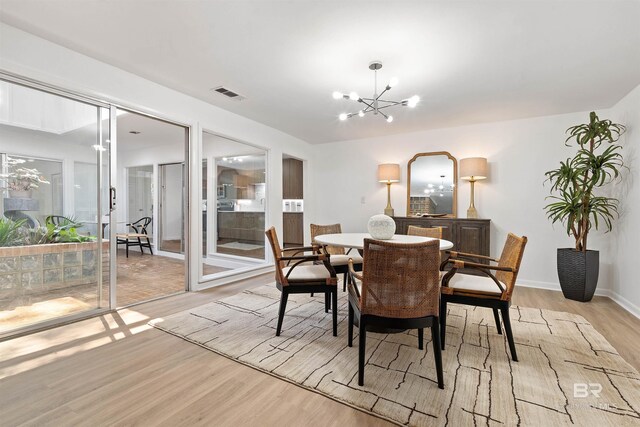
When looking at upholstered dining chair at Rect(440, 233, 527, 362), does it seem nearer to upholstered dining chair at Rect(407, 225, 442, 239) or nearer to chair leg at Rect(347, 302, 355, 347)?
chair leg at Rect(347, 302, 355, 347)

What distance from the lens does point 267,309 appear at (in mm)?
3127

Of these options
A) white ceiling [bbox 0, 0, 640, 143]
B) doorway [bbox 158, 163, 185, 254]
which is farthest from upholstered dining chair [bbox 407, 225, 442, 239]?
doorway [bbox 158, 163, 185, 254]

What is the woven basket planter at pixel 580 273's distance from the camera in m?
3.48

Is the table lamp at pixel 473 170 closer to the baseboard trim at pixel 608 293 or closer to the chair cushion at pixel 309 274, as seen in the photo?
the baseboard trim at pixel 608 293

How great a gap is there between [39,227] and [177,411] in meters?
2.21

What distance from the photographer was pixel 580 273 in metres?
3.50

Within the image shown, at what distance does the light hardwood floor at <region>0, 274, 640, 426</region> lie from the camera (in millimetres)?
1534

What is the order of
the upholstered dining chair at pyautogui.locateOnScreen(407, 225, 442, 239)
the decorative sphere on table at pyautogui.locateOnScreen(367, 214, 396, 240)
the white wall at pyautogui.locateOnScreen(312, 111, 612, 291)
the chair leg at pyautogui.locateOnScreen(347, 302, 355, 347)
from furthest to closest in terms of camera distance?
the white wall at pyautogui.locateOnScreen(312, 111, 612, 291) < the upholstered dining chair at pyautogui.locateOnScreen(407, 225, 442, 239) < the decorative sphere on table at pyautogui.locateOnScreen(367, 214, 396, 240) < the chair leg at pyautogui.locateOnScreen(347, 302, 355, 347)

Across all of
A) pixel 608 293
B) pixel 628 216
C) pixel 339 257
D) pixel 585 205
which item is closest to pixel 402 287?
pixel 339 257

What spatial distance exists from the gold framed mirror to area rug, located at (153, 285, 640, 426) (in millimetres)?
2130

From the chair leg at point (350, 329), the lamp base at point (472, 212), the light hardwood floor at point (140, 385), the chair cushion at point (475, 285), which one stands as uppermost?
the lamp base at point (472, 212)

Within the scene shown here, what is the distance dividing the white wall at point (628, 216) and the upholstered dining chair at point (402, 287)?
2904mm

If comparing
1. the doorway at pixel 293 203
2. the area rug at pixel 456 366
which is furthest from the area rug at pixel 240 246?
the area rug at pixel 456 366

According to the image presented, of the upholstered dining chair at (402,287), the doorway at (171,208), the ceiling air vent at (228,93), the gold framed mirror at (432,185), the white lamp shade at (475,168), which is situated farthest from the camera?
the doorway at (171,208)
